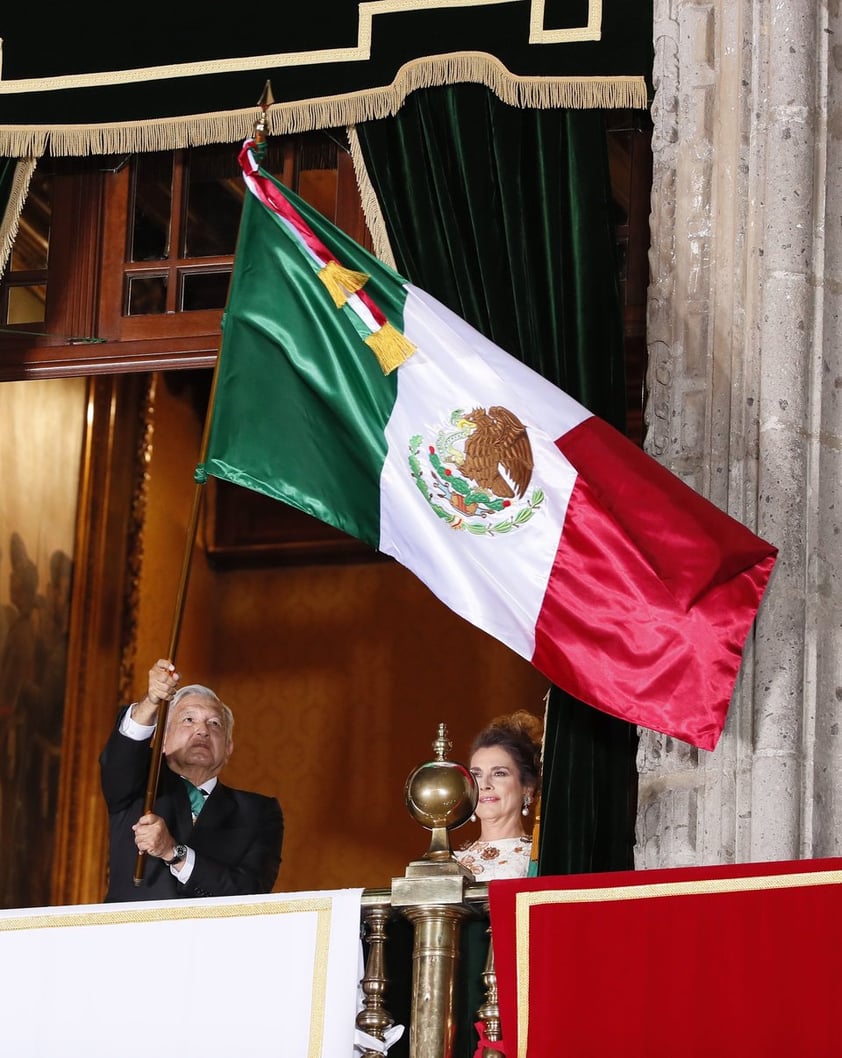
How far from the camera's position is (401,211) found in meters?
6.38

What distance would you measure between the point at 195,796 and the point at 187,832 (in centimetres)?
18

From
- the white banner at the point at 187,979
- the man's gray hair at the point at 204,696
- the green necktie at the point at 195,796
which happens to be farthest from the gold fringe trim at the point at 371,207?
the white banner at the point at 187,979

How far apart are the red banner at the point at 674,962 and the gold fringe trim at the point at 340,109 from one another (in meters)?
2.68

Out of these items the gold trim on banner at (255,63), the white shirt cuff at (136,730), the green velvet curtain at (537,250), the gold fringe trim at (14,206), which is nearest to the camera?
the green velvet curtain at (537,250)

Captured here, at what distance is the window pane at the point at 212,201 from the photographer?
681cm

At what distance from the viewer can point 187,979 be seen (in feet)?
15.9

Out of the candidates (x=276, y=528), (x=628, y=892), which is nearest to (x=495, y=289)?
(x=628, y=892)

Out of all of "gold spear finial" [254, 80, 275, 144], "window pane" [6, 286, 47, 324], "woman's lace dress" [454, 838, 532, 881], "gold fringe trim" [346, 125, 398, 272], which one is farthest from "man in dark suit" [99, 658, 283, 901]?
"window pane" [6, 286, 47, 324]

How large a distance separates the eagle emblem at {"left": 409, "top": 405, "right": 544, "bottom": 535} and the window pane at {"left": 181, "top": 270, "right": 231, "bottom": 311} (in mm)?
1356

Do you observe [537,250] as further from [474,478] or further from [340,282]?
[474,478]

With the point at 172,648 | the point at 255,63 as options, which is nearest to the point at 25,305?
the point at 255,63

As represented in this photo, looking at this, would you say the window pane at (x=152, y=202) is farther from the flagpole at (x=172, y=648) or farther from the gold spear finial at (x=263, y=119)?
the flagpole at (x=172, y=648)

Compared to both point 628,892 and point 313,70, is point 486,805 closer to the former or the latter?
point 628,892

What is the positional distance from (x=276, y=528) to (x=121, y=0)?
4258 millimetres
